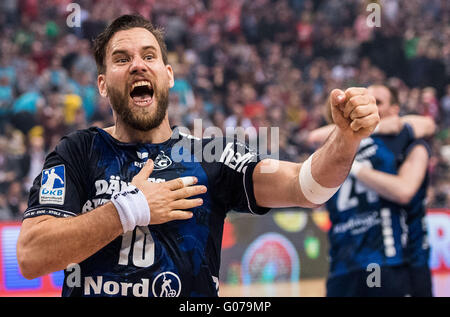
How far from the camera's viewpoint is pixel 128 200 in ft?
8.59

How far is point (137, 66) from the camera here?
3055mm

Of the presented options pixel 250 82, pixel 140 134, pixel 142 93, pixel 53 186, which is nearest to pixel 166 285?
pixel 53 186

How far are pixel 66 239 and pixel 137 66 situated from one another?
3.16 feet

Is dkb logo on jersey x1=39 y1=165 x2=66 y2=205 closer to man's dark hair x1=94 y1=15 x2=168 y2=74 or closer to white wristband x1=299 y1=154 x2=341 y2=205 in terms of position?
man's dark hair x1=94 y1=15 x2=168 y2=74

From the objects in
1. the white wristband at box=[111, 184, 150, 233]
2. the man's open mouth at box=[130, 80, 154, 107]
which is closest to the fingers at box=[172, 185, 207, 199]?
the white wristband at box=[111, 184, 150, 233]

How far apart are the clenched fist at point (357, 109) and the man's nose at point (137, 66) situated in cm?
106

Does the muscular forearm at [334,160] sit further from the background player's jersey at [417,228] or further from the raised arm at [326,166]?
the background player's jersey at [417,228]

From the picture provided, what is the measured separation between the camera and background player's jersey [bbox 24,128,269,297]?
269 cm

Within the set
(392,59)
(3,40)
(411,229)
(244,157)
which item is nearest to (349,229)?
(411,229)

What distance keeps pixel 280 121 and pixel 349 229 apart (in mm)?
7909

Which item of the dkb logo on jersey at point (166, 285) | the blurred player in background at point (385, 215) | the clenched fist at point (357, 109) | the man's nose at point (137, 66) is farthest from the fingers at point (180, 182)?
the blurred player in background at point (385, 215)

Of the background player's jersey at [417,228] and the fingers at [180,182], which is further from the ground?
the background player's jersey at [417,228]

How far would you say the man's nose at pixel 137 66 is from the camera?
305 cm

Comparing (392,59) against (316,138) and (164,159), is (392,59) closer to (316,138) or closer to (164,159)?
(316,138)
